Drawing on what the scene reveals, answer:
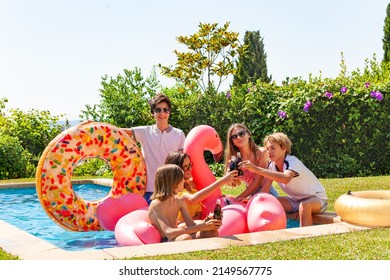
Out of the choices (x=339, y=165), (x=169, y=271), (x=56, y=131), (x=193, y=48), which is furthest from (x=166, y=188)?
(x=193, y=48)

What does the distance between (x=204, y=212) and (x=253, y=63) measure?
2357cm

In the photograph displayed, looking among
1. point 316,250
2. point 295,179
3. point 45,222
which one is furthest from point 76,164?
point 316,250

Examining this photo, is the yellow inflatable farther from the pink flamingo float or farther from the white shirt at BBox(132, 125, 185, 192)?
the white shirt at BBox(132, 125, 185, 192)

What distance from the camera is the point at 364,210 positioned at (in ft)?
18.8

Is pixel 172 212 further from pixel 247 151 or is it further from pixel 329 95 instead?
pixel 329 95

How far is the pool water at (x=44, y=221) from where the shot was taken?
6719 mm

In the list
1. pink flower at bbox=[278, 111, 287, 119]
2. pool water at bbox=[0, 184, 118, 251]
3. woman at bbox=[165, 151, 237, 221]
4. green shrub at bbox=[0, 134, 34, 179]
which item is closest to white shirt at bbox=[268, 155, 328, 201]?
woman at bbox=[165, 151, 237, 221]

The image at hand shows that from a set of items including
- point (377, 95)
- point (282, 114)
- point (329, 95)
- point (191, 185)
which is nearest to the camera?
point (191, 185)

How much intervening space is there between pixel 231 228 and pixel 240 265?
1645mm

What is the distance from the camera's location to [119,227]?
19.4ft

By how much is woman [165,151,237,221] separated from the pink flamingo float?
4.1 inches

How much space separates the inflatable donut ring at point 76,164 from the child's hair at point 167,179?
1656mm

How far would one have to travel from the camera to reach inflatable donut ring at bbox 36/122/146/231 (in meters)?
6.75

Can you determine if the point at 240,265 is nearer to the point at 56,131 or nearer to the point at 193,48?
the point at 56,131
